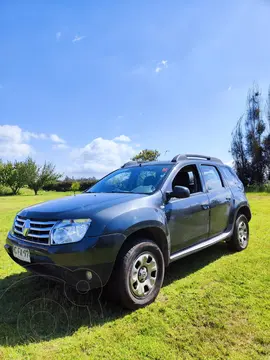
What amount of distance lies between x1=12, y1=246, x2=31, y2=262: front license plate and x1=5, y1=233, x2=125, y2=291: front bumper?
0.29 metres

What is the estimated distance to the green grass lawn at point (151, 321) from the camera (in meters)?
2.36

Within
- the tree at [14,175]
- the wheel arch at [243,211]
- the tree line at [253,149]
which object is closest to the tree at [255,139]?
the tree line at [253,149]

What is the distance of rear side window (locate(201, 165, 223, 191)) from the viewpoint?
4.54 metres

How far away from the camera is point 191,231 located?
389 cm

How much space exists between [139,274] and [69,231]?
3.21 ft

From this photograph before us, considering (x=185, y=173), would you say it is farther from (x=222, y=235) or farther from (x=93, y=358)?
(x=93, y=358)

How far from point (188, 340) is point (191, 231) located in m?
1.64

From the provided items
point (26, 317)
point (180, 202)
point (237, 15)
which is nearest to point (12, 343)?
point (26, 317)

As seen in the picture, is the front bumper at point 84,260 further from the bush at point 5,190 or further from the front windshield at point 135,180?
the bush at point 5,190

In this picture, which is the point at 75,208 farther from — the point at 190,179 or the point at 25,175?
the point at 25,175

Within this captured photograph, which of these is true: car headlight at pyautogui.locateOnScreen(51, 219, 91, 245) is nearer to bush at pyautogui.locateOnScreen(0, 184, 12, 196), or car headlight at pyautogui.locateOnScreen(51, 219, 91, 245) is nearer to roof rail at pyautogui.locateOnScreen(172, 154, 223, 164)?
roof rail at pyautogui.locateOnScreen(172, 154, 223, 164)

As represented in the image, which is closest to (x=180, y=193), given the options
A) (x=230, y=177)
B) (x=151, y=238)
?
(x=151, y=238)

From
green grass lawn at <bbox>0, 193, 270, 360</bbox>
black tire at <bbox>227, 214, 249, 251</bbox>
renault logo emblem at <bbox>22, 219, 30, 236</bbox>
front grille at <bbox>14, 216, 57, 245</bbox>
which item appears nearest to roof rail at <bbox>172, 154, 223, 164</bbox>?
black tire at <bbox>227, 214, 249, 251</bbox>

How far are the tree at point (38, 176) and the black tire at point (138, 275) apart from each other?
38239 millimetres
